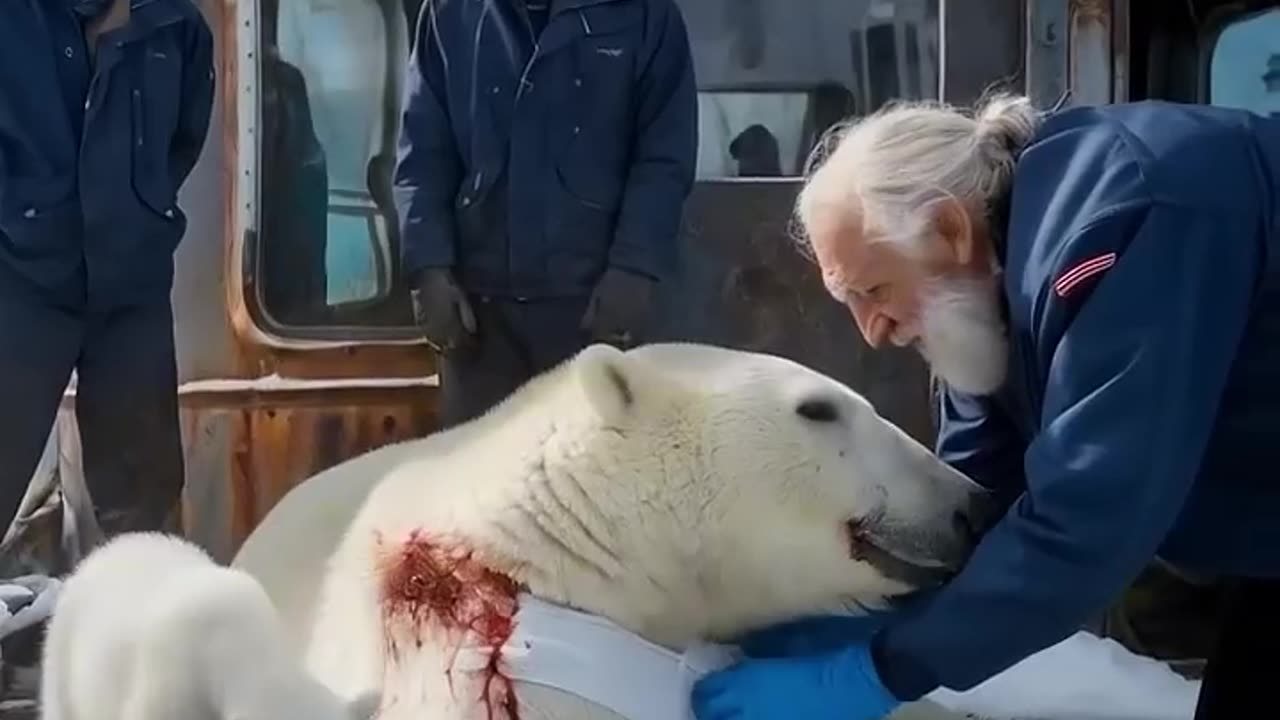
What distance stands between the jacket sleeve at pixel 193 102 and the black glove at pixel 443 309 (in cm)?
55

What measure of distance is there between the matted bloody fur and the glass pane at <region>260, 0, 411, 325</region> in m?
1.83

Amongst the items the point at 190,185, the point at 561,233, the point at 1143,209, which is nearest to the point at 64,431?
the point at 190,185

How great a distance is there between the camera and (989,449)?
279cm

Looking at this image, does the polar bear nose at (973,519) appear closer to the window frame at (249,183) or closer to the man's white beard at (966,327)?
the man's white beard at (966,327)

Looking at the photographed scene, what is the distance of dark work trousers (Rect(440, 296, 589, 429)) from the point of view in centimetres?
389

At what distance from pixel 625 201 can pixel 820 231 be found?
129 cm

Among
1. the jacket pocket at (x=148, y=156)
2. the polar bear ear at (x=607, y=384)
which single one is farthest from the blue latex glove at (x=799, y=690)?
the jacket pocket at (x=148, y=156)

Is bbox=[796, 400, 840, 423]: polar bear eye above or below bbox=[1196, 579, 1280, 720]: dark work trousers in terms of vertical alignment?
above

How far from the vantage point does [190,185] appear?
407 cm

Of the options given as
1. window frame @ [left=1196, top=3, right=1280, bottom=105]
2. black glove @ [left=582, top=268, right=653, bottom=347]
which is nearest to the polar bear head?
black glove @ [left=582, top=268, right=653, bottom=347]

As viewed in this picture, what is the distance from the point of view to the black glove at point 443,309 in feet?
12.6

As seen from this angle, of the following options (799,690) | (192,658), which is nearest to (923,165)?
(799,690)

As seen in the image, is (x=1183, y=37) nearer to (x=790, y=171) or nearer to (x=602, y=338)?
Answer: (x=790, y=171)

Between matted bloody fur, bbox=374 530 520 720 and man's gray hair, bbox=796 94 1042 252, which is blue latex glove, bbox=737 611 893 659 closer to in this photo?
matted bloody fur, bbox=374 530 520 720
